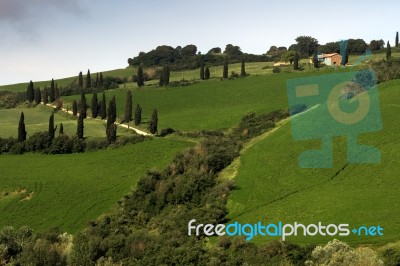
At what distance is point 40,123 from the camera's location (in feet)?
→ 316

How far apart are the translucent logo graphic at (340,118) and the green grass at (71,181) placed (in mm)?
20019

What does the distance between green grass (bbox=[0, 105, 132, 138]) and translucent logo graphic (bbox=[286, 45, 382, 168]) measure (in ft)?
106

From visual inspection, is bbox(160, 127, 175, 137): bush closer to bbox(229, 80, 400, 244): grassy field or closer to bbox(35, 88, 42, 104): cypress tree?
bbox(229, 80, 400, 244): grassy field

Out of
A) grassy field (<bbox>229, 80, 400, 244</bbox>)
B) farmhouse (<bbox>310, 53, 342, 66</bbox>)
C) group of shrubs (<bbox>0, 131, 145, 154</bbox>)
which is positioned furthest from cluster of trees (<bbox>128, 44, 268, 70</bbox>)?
grassy field (<bbox>229, 80, 400, 244</bbox>)

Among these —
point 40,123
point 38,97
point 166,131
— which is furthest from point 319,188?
point 38,97

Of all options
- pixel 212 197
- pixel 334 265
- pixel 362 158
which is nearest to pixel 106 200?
pixel 212 197

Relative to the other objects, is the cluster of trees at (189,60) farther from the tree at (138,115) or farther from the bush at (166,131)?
the bush at (166,131)

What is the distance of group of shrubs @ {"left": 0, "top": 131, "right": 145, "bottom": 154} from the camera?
240 feet

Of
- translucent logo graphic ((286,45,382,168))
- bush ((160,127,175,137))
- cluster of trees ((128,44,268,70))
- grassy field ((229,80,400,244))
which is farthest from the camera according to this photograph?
cluster of trees ((128,44,268,70))

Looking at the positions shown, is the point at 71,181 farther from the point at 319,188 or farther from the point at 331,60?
the point at 331,60

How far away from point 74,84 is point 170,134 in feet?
223

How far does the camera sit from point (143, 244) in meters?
35.5

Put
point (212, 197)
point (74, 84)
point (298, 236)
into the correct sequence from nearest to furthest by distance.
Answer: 1. point (298, 236)
2. point (212, 197)
3. point (74, 84)

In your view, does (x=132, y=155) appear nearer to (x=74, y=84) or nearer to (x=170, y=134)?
(x=170, y=134)
